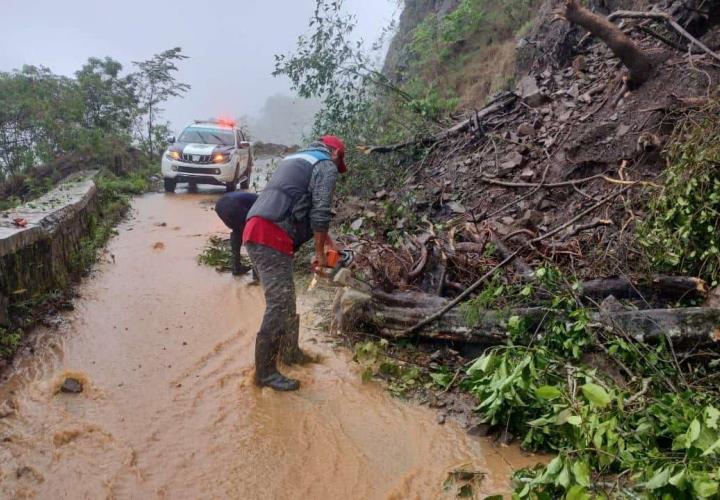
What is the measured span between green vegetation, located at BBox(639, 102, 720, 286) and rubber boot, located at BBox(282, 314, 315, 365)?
2.94 meters

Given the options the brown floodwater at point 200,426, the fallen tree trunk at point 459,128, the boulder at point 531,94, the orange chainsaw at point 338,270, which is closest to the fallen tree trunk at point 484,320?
the orange chainsaw at point 338,270

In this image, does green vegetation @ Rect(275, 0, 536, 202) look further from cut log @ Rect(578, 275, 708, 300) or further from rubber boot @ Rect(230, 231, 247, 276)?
cut log @ Rect(578, 275, 708, 300)

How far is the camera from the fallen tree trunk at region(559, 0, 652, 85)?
6.19 m

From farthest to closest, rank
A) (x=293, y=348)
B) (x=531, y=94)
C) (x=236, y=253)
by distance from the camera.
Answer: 1. (x=531, y=94)
2. (x=236, y=253)
3. (x=293, y=348)

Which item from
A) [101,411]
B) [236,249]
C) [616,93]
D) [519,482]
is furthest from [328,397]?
[616,93]

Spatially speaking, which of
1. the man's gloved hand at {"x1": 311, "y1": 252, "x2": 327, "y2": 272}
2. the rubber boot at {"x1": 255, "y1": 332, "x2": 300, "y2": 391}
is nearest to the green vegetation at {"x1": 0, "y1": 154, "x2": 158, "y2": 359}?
the rubber boot at {"x1": 255, "y1": 332, "x2": 300, "y2": 391}

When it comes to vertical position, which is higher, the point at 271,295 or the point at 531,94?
the point at 531,94

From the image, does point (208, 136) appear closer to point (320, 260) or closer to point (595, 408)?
point (320, 260)

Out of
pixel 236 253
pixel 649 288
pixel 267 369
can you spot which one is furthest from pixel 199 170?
pixel 649 288

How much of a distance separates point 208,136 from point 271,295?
1085 cm

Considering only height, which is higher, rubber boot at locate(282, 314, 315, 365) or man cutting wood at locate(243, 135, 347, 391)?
man cutting wood at locate(243, 135, 347, 391)

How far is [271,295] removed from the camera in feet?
14.2

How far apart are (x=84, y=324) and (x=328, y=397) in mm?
2640

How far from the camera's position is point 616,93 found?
7.13 meters
